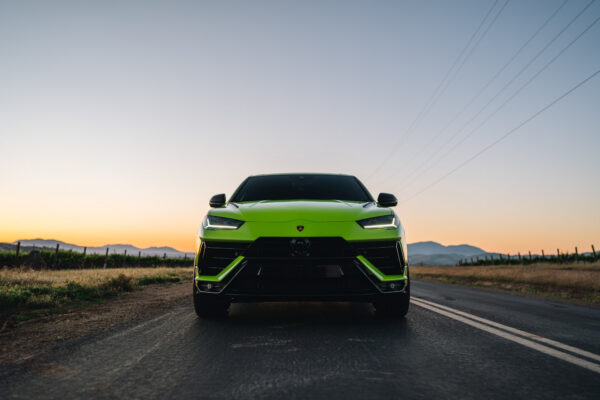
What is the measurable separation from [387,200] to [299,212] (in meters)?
1.33

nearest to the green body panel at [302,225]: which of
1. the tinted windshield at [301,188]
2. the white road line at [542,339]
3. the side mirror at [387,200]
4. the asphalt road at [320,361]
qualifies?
the side mirror at [387,200]

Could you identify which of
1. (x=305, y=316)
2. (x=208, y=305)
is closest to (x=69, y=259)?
(x=208, y=305)

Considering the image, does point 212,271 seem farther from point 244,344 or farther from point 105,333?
point 105,333

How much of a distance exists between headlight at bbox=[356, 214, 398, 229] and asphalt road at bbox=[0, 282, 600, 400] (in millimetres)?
1059

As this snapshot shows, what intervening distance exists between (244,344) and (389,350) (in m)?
1.22

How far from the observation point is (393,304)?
15.4ft

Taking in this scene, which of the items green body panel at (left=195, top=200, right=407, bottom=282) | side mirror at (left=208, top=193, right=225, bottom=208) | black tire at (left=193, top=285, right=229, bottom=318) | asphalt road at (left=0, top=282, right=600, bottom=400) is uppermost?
side mirror at (left=208, top=193, right=225, bottom=208)

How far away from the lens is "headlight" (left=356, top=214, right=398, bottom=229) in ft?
14.3

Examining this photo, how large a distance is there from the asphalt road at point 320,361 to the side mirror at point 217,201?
4.66 ft

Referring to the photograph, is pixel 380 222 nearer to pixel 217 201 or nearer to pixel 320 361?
pixel 320 361

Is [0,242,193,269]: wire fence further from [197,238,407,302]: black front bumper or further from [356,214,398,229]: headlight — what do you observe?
[356,214,398,229]: headlight

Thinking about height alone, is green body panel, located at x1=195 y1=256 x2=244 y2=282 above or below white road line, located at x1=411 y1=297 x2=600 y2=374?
above

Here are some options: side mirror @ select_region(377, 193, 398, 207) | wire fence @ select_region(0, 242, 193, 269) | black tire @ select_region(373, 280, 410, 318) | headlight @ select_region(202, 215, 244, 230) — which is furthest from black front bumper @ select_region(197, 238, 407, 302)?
wire fence @ select_region(0, 242, 193, 269)

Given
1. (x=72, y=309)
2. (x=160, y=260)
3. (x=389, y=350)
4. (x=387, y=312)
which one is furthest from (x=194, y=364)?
(x=160, y=260)
